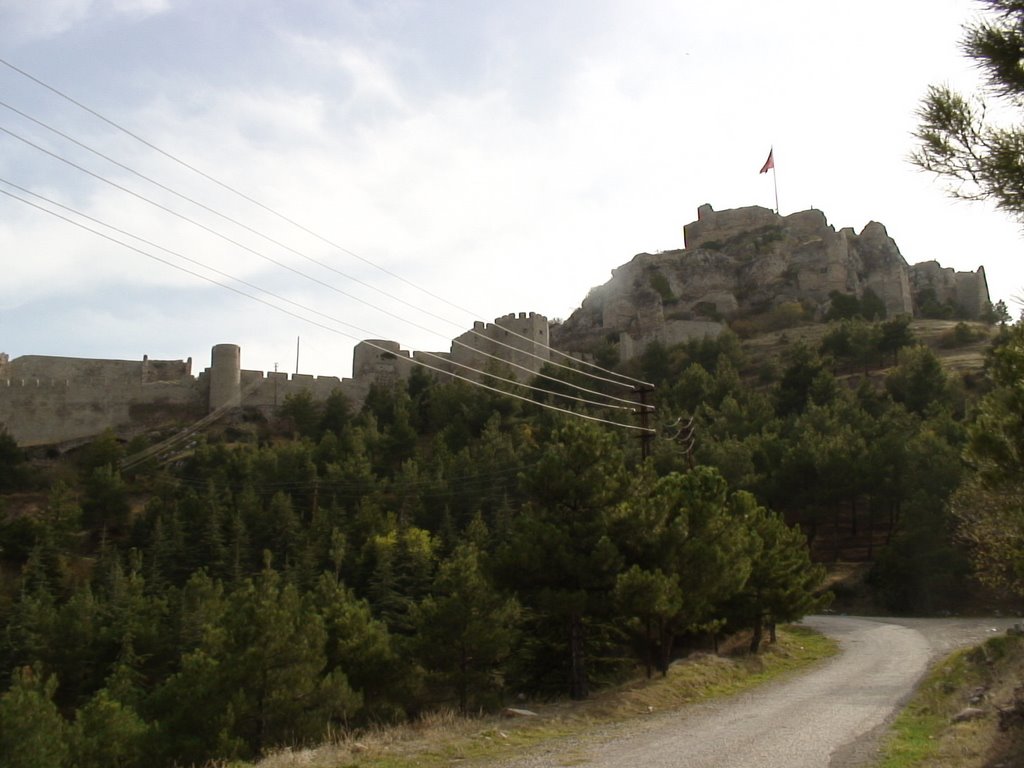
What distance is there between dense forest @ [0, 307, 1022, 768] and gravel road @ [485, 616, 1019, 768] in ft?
5.89

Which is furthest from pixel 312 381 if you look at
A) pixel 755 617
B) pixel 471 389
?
pixel 755 617

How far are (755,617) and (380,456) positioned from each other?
89.6 ft

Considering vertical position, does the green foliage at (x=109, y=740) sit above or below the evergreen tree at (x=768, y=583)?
below

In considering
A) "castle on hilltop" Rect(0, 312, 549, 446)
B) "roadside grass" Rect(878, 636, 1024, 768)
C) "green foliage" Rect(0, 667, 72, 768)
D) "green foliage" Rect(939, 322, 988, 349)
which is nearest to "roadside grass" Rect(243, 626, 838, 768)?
"roadside grass" Rect(878, 636, 1024, 768)

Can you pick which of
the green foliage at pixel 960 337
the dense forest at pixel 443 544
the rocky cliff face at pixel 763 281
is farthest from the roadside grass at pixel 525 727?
the rocky cliff face at pixel 763 281

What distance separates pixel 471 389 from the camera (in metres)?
50.2

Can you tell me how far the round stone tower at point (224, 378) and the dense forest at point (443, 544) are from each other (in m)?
1.93

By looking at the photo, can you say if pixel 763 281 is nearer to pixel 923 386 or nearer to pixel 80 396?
pixel 923 386

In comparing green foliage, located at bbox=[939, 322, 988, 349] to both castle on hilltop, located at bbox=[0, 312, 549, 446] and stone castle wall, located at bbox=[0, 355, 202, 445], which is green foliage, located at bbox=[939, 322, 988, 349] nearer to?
castle on hilltop, located at bbox=[0, 312, 549, 446]

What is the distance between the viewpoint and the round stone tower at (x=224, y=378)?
52531 millimetres

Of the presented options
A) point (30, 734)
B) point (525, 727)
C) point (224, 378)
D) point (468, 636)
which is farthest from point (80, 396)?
point (525, 727)

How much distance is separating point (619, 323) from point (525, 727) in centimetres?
6290

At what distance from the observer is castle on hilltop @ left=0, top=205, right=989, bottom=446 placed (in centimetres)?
5103

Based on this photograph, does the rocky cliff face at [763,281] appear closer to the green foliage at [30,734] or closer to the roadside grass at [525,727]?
the green foliage at [30,734]
